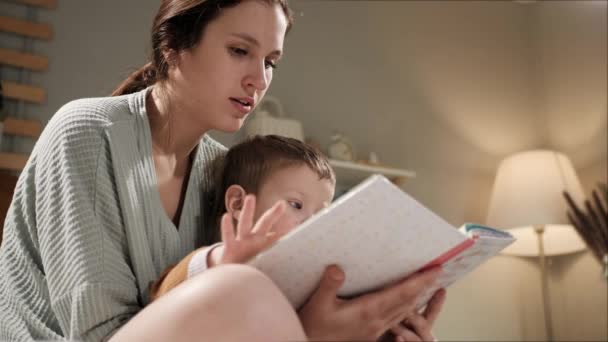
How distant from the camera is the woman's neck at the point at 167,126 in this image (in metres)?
1.16

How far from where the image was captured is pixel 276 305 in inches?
29.6

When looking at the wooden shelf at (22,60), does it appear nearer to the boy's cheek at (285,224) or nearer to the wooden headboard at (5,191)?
the wooden headboard at (5,191)

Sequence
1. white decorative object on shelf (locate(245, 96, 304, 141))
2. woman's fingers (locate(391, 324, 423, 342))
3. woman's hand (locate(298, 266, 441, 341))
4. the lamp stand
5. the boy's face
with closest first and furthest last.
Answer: woman's hand (locate(298, 266, 441, 341)), woman's fingers (locate(391, 324, 423, 342)), the boy's face, white decorative object on shelf (locate(245, 96, 304, 141)), the lamp stand

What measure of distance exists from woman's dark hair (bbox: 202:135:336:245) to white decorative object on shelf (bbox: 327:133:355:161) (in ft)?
4.51

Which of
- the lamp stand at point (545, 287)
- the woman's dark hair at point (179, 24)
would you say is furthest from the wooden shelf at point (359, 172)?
the woman's dark hair at point (179, 24)

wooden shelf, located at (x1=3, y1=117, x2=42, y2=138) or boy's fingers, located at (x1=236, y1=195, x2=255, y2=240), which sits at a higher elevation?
wooden shelf, located at (x1=3, y1=117, x2=42, y2=138)

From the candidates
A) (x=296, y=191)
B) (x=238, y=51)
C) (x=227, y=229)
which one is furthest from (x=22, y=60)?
A: (x=227, y=229)

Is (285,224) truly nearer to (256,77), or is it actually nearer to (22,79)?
(256,77)

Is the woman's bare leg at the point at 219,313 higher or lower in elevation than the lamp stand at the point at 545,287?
higher

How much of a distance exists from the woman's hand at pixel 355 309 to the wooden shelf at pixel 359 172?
5.24 ft

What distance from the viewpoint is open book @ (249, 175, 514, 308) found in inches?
30.1

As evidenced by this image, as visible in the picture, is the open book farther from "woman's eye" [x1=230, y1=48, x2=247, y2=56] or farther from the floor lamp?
the floor lamp

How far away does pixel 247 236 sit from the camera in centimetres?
81

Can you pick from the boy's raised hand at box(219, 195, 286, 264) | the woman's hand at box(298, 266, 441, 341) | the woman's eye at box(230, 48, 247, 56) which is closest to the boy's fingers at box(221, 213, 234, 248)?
the boy's raised hand at box(219, 195, 286, 264)
